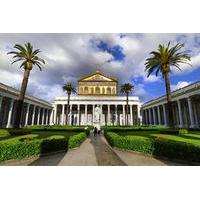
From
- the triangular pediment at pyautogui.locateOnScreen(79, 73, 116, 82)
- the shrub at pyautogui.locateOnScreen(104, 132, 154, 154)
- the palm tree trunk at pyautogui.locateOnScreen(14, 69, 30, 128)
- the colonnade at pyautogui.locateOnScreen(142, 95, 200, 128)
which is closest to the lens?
the shrub at pyautogui.locateOnScreen(104, 132, 154, 154)

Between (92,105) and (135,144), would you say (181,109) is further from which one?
(135,144)

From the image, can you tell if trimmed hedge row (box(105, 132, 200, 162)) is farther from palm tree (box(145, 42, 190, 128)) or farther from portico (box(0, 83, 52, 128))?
portico (box(0, 83, 52, 128))

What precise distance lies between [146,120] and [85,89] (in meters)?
32.8

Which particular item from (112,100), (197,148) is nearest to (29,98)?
(112,100)

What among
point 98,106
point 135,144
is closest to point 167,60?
point 135,144

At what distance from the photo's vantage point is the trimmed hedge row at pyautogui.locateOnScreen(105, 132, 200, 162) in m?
9.78

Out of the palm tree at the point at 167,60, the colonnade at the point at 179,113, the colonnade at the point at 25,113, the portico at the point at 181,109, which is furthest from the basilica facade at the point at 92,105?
the palm tree at the point at 167,60

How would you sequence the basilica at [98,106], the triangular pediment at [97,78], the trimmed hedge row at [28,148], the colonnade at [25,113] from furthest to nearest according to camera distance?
1. the triangular pediment at [97,78]
2. the basilica at [98,106]
3. the colonnade at [25,113]
4. the trimmed hedge row at [28,148]

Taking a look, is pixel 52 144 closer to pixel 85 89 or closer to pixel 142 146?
pixel 142 146

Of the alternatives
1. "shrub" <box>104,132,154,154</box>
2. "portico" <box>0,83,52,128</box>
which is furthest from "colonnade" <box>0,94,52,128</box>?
"shrub" <box>104,132,154,154</box>

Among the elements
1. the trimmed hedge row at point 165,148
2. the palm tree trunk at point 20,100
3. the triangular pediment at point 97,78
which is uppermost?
the triangular pediment at point 97,78

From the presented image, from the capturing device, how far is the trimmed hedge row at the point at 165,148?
978cm

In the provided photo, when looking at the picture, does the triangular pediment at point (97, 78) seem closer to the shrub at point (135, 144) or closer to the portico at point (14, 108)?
the portico at point (14, 108)
